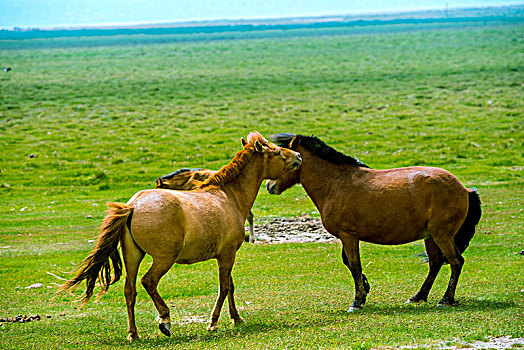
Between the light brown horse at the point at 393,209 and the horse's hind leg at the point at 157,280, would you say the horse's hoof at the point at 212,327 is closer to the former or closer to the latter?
the horse's hind leg at the point at 157,280

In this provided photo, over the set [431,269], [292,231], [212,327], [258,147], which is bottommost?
[292,231]

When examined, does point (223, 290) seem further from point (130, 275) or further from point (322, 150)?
point (322, 150)

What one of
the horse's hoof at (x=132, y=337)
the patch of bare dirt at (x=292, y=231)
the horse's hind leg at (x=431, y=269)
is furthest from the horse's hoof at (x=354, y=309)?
the patch of bare dirt at (x=292, y=231)

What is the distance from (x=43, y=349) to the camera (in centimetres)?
795

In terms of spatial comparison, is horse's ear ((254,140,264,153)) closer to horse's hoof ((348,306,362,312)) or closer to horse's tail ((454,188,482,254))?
horse's hoof ((348,306,362,312))

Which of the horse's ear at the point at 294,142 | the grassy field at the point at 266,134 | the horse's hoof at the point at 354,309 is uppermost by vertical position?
the horse's ear at the point at 294,142

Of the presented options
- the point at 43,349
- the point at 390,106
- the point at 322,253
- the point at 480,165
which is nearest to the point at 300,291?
the point at 322,253

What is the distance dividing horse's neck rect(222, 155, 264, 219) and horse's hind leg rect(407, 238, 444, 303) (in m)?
3.13

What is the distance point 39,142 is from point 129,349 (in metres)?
32.2

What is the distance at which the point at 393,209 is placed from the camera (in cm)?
992

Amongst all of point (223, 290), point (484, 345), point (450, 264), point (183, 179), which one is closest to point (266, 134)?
point (183, 179)

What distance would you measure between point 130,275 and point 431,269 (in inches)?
200

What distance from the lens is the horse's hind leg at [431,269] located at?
33.1 feet

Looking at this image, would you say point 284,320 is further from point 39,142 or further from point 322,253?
point 39,142
